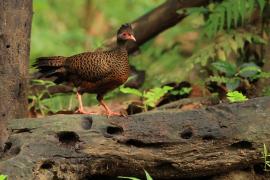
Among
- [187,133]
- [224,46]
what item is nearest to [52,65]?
[187,133]

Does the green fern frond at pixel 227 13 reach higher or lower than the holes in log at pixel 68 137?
higher

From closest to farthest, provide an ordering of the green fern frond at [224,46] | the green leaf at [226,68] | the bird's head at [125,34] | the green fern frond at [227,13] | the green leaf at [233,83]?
the bird's head at [125,34], the green leaf at [233,83], the green leaf at [226,68], the green fern frond at [227,13], the green fern frond at [224,46]

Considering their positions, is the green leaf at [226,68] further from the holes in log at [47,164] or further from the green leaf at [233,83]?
the holes in log at [47,164]

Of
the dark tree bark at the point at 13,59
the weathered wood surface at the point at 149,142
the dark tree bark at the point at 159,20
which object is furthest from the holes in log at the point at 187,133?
the dark tree bark at the point at 159,20

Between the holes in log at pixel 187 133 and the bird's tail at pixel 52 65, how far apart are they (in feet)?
4.66

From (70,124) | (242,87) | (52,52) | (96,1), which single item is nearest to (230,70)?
(242,87)

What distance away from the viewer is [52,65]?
223 inches

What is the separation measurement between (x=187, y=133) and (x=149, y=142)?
12.3 inches

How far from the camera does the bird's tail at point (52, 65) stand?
5.62 metres

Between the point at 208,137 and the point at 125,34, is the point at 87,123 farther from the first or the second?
the point at 125,34

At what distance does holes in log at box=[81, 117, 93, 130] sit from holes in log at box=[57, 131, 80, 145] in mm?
137

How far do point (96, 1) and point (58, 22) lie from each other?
155 centimetres

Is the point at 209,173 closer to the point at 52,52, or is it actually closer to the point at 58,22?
the point at 52,52

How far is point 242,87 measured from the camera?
652 centimetres
